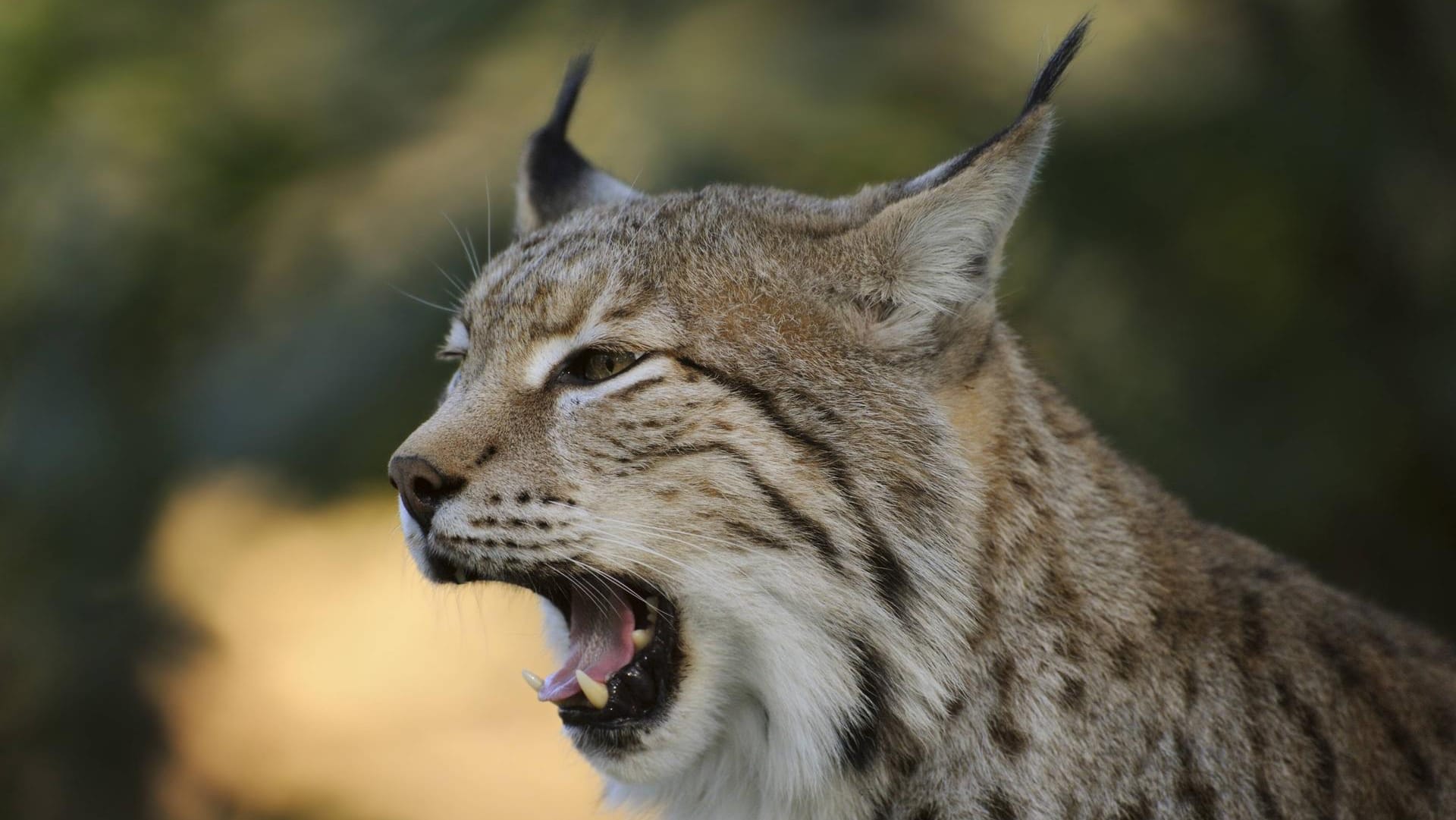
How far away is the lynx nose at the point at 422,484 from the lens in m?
3.12

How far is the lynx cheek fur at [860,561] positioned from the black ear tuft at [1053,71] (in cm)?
1

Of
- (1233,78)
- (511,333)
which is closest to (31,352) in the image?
(511,333)

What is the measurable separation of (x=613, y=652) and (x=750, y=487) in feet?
1.69

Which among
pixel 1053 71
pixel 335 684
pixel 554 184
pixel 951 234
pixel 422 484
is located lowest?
pixel 335 684

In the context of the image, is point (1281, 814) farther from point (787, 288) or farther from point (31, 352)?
point (31, 352)

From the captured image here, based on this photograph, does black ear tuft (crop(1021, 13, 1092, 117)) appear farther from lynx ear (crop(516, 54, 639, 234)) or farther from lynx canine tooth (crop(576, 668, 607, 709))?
lynx canine tooth (crop(576, 668, 607, 709))

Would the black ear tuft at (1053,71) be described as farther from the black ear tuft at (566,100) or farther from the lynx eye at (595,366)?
the black ear tuft at (566,100)

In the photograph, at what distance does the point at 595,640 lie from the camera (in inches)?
130

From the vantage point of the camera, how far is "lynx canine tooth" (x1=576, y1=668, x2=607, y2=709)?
3143 millimetres

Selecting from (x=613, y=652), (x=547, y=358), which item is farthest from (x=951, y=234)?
(x=613, y=652)

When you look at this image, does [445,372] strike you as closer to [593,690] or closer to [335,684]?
[335,684]

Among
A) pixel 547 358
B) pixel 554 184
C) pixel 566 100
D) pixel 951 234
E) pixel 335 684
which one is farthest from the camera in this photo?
pixel 335 684

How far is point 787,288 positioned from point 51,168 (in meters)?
6.37

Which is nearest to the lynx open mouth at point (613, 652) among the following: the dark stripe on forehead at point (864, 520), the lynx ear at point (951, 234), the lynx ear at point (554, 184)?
the dark stripe on forehead at point (864, 520)
